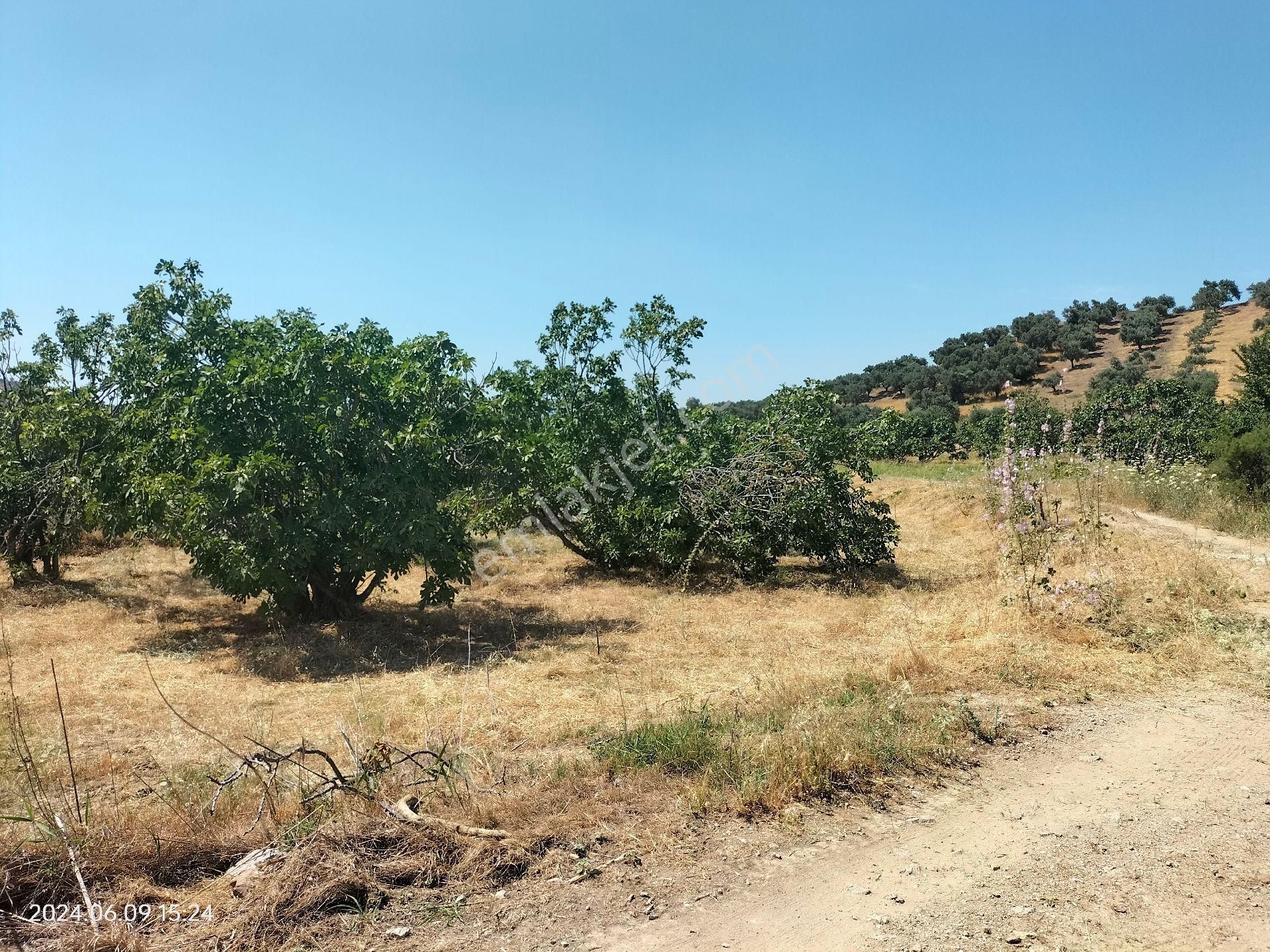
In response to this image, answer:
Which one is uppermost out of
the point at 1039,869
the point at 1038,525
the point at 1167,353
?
the point at 1167,353

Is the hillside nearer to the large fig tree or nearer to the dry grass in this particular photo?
the dry grass

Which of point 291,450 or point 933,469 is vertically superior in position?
point 291,450

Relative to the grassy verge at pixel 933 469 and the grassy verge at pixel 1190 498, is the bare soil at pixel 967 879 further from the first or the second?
the grassy verge at pixel 933 469

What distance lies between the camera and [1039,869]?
338 centimetres

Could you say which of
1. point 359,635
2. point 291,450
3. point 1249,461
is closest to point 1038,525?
point 359,635

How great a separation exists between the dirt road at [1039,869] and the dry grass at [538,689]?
0.50 m

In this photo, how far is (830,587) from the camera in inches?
452

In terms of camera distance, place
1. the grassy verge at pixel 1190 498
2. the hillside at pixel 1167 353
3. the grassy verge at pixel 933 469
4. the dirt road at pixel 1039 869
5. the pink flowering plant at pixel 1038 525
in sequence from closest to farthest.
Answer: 1. the dirt road at pixel 1039 869
2. the pink flowering plant at pixel 1038 525
3. the grassy verge at pixel 1190 498
4. the grassy verge at pixel 933 469
5. the hillside at pixel 1167 353

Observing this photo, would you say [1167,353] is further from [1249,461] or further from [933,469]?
[1249,461]

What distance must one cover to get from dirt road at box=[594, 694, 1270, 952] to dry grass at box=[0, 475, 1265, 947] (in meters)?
0.50

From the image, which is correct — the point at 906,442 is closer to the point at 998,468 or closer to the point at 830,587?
the point at 830,587

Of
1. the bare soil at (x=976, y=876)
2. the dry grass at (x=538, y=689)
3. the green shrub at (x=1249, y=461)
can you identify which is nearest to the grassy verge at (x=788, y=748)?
the dry grass at (x=538, y=689)

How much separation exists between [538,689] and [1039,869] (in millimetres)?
4289

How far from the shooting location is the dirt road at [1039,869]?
2.92 metres
